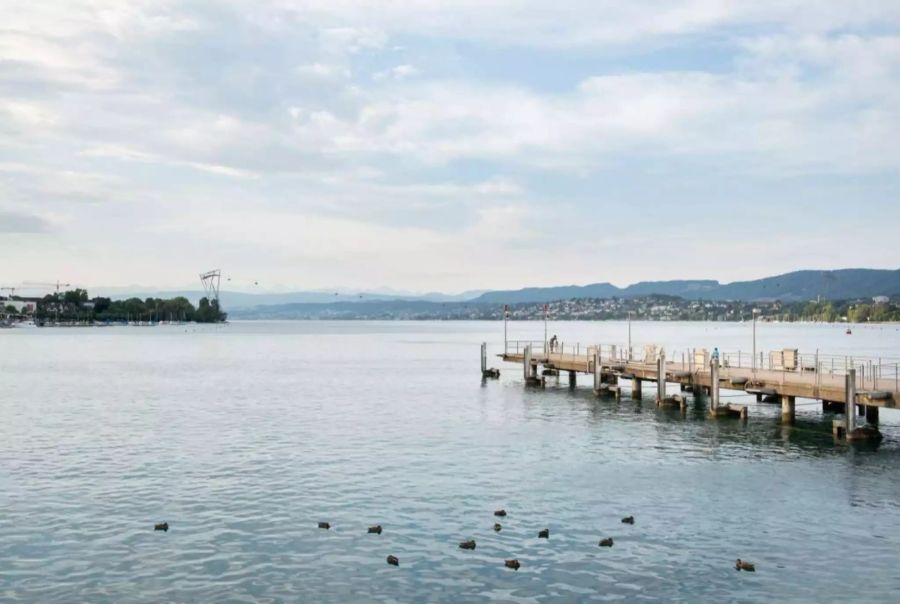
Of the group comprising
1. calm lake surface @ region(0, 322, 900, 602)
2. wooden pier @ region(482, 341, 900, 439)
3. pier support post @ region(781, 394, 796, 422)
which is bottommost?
calm lake surface @ region(0, 322, 900, 602)

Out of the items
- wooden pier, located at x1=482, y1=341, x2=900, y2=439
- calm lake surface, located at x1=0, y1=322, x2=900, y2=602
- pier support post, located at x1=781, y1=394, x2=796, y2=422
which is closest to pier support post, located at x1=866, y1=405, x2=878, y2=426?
wooden pier, located at x1=482, y1=341, x2=900, y2=439

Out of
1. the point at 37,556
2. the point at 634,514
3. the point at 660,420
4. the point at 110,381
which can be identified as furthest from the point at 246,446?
the point at 110,381

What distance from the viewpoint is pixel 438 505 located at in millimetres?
29359

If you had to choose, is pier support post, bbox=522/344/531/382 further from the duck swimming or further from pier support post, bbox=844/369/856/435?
the duck swimming

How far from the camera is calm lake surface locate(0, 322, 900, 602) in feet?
70.4

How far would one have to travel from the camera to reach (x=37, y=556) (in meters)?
Result: 23.5

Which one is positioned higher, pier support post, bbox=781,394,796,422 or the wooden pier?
the wooden pier

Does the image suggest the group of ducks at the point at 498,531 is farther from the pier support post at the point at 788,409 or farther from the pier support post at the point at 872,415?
the pier support post at the point at 788,409

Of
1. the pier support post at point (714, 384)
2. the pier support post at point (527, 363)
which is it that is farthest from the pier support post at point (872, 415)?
the pier support post at point (527, 363)

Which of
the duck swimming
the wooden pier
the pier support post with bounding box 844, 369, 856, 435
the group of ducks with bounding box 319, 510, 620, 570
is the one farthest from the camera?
the wooden pier

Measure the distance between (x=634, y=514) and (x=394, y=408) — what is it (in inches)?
1331

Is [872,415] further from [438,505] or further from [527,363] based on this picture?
[527,363]

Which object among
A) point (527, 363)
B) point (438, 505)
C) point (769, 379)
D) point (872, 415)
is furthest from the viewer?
point (527, 363)

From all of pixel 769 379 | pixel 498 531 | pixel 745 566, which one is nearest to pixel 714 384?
pixel 769 379
